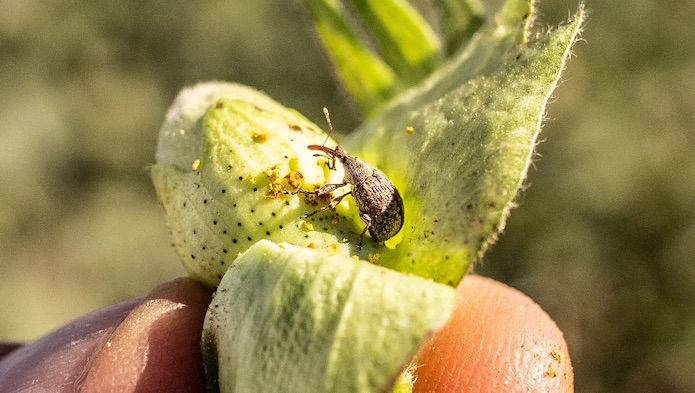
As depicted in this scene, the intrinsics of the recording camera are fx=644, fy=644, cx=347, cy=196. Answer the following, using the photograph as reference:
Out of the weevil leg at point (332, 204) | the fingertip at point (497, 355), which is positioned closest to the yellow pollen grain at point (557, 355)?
the fingertip at point (497, 355)

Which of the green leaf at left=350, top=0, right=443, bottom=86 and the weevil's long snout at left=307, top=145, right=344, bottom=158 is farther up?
the weevil's long snout at left=307, top=145, right=344, bottom=158

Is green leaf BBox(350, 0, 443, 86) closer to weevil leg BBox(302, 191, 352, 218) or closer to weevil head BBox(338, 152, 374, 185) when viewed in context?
weevil head BBox(338, 152, 374, 185)

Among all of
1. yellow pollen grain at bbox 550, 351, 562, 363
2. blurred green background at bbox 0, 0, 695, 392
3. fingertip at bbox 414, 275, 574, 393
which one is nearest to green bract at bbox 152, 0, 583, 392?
fingertip at bbox 414, 275, 574, 393

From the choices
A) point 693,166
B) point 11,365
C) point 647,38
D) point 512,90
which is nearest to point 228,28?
point 647,38

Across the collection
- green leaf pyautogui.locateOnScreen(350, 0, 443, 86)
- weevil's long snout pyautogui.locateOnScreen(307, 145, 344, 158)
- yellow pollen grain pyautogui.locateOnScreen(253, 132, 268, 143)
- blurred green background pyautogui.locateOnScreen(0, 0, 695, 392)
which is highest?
yellow pollen grain pyautogui.locateOnScreen(253, 132, 268, 143)

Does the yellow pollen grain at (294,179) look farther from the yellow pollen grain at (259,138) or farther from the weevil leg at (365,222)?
the weevil leg at (365,222)

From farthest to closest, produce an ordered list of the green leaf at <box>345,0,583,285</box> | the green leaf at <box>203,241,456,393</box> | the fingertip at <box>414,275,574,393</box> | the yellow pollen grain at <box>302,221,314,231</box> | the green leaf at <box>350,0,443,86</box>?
the green leaf at <box>350,0,443,86</box> < the fingertip at <box>414,275,574,393</box> < the yellow pollen grain at <box>302,221,314,231</box> < the green leaf at <box>345,0,583,285</box> < the green leaf at <box>203,241,456,393</box>
